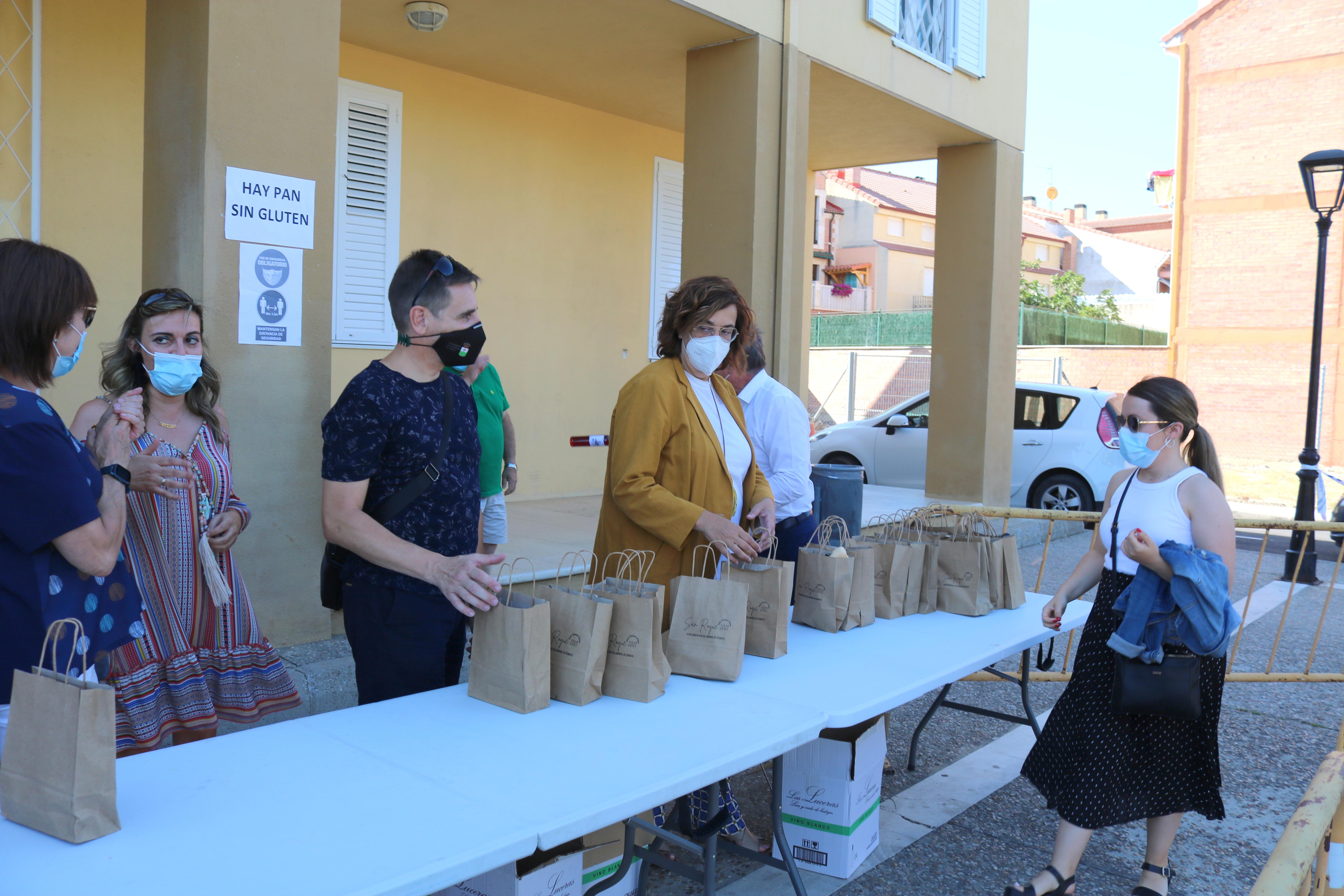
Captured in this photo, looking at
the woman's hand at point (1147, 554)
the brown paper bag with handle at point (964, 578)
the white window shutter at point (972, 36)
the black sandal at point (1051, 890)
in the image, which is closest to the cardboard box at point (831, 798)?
the black sandal at point (1051, 890)

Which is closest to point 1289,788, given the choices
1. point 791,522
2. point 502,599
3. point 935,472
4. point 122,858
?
point 791,522

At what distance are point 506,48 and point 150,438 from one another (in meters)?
4.92

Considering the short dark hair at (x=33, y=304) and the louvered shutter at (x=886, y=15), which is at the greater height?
the louvered shutter at (x=886, y=15)

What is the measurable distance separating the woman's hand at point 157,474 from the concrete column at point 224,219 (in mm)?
1127

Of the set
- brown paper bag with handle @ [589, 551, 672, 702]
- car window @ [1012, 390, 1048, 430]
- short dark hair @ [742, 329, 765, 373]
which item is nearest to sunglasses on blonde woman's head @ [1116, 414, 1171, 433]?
short dark hair @ [742, 329, 765, 373]

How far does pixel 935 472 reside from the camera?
32.3 ft

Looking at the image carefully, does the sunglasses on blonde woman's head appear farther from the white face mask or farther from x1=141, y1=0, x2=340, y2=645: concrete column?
x1=141, y1=0, x2=340, y2=645: concrete column

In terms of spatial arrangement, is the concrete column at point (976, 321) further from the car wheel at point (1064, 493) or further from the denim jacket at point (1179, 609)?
the denim jacket at point (1179, 609)

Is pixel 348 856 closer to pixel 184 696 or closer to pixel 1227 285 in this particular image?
pixel 184 696

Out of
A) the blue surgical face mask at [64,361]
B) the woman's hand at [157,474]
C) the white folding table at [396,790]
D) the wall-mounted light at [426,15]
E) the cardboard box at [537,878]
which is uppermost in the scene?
the wall-mounted light at [426,15]

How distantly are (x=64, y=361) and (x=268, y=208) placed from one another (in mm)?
2014

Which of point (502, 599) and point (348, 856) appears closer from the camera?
point (348, 856)

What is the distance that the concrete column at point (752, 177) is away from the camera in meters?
6.65

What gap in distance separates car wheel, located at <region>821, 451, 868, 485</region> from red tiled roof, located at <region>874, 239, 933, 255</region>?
106ft
